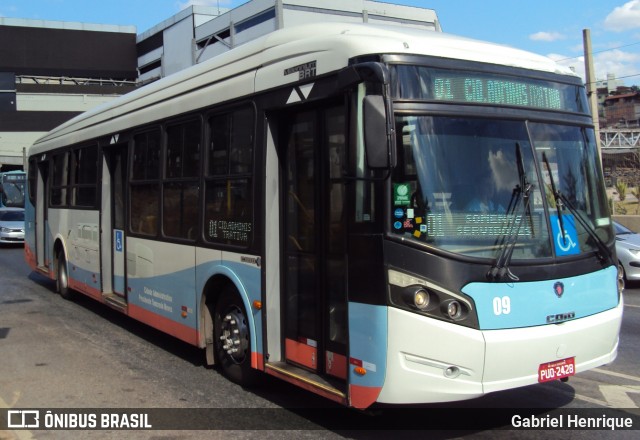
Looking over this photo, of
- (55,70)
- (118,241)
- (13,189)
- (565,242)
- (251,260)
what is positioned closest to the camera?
(565,242)

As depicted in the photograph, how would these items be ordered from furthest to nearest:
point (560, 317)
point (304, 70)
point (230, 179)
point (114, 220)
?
point (114, 220) → point (230, 179) → point (304, 70) → point (560, 317)

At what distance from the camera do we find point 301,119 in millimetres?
4977

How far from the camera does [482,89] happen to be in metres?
4.32

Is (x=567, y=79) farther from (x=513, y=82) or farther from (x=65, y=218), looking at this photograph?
(x=65, y=218)

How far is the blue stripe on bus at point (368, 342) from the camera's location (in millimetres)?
3955

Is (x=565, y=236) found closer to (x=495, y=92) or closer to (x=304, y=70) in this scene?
(x=495, y=92)

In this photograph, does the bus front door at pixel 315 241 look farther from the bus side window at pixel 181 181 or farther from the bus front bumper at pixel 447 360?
the bus side window at pixel 181 181

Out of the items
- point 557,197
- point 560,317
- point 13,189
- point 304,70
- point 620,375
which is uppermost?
point 304,70

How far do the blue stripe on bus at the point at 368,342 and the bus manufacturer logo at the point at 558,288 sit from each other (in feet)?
4.26

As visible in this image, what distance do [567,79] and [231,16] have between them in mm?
53571

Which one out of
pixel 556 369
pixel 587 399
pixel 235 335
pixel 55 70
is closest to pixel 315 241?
pixel 235 335

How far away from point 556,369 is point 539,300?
1.69 feet

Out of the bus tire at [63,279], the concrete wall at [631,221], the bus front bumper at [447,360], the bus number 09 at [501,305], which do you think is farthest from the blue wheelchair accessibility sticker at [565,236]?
the concrete wall at [631,221]

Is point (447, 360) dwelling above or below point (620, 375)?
above
